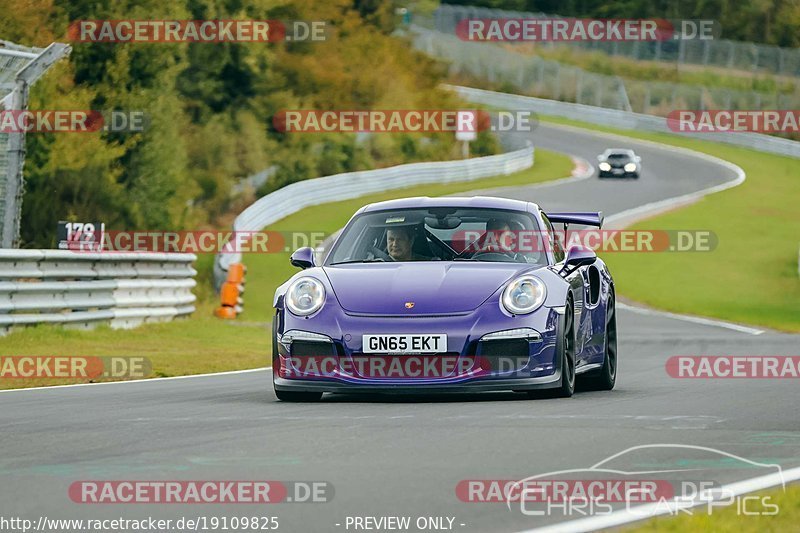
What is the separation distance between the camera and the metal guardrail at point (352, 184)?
36.5m

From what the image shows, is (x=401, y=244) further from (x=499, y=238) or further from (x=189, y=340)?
(x=189, y=340)

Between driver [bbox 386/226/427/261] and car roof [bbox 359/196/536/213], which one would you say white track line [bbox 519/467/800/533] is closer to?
driver [bbox 386/226/427/261]

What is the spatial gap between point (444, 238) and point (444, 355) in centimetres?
173

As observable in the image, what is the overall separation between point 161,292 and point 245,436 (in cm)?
1314

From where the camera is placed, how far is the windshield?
11.1m

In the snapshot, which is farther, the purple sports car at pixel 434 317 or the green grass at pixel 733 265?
the green grass at pixel 733 265

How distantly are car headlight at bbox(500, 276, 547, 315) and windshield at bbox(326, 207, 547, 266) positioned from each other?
2.20ft

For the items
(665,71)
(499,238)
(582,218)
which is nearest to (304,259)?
(499,238)

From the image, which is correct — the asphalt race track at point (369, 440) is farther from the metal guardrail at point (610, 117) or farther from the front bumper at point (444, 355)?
the metal guardrail at point (610, 117)

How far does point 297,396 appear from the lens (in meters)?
10.4

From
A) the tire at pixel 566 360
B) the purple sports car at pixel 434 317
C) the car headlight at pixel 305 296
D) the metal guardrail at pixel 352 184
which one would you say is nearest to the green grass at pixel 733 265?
the metal guardrail at pixel 352 184

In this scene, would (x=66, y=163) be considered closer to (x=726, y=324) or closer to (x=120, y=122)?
Answer: (x=120, y=122)

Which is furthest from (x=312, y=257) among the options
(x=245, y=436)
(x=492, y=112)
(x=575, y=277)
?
(x=492, y=112)

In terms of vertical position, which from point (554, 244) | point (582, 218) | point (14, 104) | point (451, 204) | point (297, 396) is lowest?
point (297, 396)
